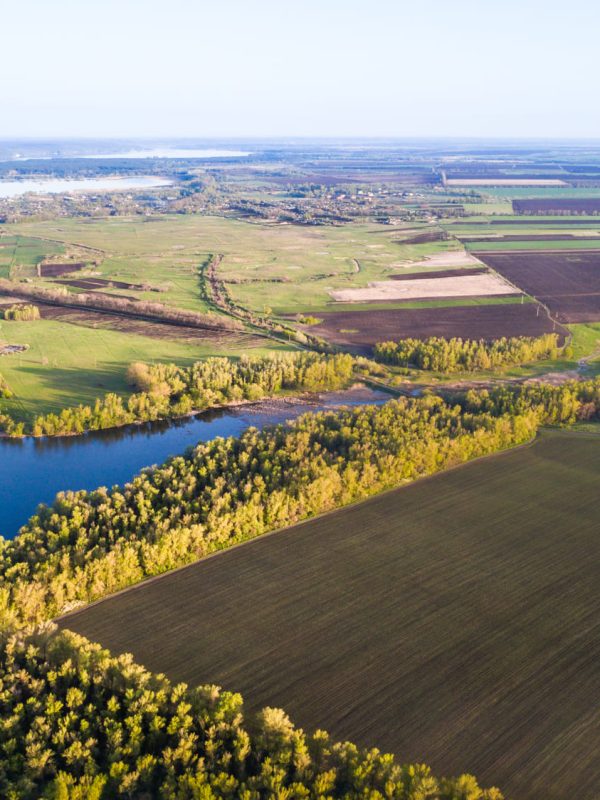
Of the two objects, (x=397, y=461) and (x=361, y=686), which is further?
(x=397, y=461)

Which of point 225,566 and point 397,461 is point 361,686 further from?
point 397,461

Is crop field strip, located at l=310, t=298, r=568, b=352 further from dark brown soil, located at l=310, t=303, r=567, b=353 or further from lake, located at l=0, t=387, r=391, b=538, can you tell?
lake, located at l=0, t=387, r=391, b=538

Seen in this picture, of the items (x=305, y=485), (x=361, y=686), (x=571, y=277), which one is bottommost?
(x=361, y=686)

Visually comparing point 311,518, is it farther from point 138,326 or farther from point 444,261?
point 444,261

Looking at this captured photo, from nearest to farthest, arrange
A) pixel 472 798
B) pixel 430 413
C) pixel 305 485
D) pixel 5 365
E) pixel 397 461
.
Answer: pixel 472 798 < pixel 305 485 < pixel 397 461 < pixel 430 413 < pixel 5 365

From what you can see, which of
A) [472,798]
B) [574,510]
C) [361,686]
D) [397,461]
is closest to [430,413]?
[397,461]

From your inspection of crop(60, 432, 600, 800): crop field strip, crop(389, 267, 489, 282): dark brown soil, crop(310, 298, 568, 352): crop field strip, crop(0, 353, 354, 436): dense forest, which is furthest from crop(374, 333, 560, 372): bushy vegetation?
crop(389, 267, 489, 282): dark brown soil
